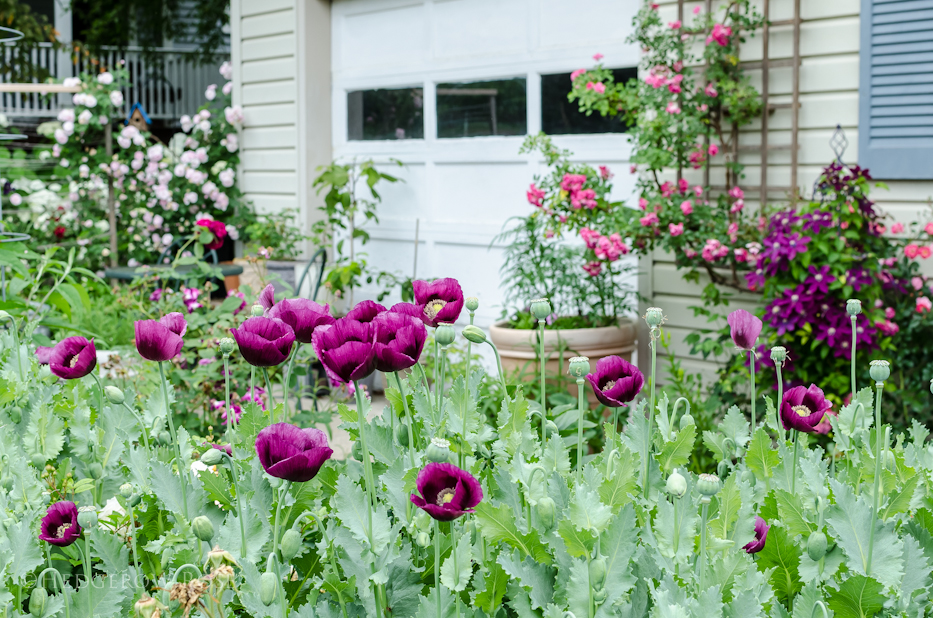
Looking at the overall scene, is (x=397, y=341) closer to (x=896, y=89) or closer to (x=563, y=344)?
(x=563, y=344)

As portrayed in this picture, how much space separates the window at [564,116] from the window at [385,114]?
94 centimetres

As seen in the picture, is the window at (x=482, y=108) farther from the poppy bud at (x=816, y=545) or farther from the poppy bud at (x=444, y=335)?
the poppy bud at (x=816, y=545)

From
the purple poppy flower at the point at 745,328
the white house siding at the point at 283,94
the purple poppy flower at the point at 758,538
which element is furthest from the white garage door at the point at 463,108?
the purple poppy flower at the point at 758,538

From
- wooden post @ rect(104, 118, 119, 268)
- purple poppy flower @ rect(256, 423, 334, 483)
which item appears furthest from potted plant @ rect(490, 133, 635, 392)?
wooden post @ rect(104, 118, 119, 268)

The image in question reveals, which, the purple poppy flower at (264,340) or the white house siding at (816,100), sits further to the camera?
the white house siding at (816,100)

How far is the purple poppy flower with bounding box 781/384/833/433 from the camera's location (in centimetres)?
88

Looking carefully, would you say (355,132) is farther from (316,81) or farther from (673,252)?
(673,252)

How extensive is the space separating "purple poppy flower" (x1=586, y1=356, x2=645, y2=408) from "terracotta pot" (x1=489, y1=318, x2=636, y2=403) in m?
2.57

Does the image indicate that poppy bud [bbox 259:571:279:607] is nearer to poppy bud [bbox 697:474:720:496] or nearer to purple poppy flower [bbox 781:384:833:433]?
poppy bud [bbox 697:474:720:496]

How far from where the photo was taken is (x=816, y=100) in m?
3.38

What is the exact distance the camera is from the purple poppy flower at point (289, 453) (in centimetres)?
68

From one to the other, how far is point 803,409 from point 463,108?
421cm

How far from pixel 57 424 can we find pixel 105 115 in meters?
5.70

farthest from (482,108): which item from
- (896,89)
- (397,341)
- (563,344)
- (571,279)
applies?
(397,341)
